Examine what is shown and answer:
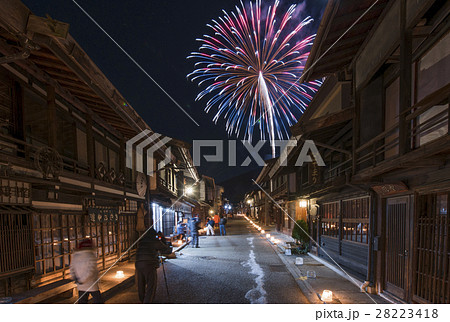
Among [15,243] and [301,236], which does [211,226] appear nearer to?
[301,236]

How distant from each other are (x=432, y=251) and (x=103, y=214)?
412 inches

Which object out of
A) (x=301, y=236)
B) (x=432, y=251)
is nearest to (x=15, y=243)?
(x=432, y=251)

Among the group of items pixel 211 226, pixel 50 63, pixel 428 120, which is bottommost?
pixel 211 226

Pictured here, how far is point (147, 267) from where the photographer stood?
6.04 m

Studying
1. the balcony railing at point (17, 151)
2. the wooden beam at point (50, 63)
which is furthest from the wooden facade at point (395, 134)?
the balcony railing at point (17, 151)

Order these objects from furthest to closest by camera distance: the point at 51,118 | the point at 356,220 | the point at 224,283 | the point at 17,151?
the point at 356,220, the point at 224,283, the point at 51,118, the point at 17,151

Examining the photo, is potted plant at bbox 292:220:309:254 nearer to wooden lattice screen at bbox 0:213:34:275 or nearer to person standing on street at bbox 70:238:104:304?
person standing on street at bbox 70:238:104:304

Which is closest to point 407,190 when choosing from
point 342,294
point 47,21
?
point 342,294

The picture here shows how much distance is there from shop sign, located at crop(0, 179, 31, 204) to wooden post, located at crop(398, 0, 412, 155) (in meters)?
8.64

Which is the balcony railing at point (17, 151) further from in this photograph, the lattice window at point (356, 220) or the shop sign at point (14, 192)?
the lattice window at point (356, 220)

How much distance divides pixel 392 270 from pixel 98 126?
454 inches

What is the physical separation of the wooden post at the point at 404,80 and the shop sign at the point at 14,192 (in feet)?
28.3

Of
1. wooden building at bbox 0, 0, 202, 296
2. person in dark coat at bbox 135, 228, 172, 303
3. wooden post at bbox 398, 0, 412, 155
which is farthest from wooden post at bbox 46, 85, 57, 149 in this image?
wooden post at bbox 398, 0, 412, 155

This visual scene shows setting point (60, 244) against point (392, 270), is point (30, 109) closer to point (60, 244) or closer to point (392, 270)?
point (60, 244)
